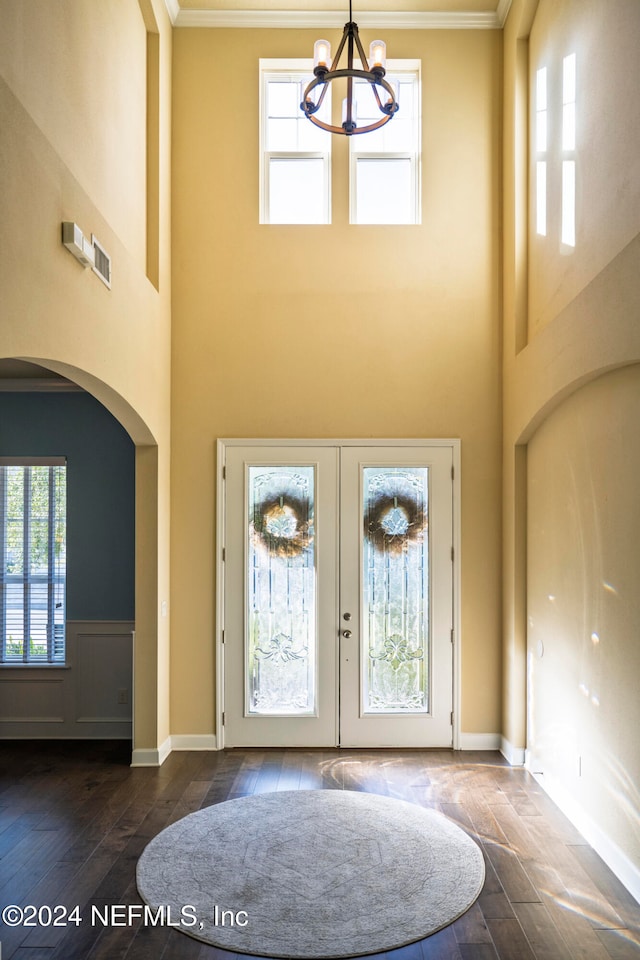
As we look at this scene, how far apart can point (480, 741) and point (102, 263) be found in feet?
13.8

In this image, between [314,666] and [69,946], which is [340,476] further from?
[69,946]

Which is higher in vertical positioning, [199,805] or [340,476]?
[340,476]

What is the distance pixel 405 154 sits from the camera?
5809 millimetres

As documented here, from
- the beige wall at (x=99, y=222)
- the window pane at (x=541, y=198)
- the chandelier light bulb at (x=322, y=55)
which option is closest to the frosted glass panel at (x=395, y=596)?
the beige wall at (x=99, y=222)

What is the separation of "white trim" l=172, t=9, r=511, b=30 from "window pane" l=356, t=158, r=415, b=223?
40.3 inches

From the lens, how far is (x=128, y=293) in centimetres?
462

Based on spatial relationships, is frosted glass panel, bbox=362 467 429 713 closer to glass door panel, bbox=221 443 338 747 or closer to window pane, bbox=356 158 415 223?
glass door panel, bbox=221 443 338 747

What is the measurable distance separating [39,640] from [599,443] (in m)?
4.42

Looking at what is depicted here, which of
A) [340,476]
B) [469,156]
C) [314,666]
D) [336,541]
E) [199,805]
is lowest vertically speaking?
[199,805]

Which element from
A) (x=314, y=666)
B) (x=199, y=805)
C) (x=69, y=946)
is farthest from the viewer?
(x=314, y=666)

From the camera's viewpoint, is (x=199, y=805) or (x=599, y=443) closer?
(x=599, y=443)

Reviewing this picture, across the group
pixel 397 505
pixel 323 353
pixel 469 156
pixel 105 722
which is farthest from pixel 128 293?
pixel 105 722

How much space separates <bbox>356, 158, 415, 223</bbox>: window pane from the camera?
229 inches

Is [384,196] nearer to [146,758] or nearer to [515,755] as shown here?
[515,755]
